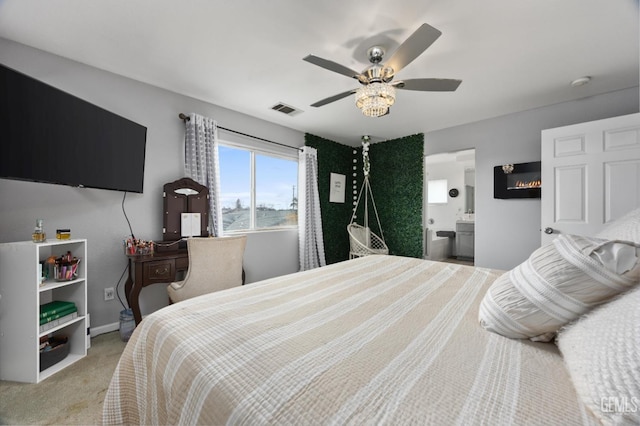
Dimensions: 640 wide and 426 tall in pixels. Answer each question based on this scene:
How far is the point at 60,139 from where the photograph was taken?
5.99ft

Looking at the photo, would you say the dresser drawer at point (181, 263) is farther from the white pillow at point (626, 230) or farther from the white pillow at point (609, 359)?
the white pillow at point (626, 230)

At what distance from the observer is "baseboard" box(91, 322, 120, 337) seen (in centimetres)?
238

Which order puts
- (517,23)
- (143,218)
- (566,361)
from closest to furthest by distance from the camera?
(566,361) → (517,23) → (143,218)

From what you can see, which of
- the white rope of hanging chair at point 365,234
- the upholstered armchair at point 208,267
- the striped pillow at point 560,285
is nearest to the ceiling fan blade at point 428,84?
the striped pillow at point 560,285

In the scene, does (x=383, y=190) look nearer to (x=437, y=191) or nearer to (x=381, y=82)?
(x=437, y=191)

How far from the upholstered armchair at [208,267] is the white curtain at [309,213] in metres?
1.78

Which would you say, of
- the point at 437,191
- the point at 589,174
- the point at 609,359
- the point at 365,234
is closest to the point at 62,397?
the point at 609,359

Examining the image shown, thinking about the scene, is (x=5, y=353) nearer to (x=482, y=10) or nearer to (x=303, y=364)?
(x=303, y=364)

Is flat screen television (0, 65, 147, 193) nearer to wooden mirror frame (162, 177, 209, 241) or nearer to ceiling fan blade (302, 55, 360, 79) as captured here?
wooden mirror frame (162, 177, 209, 241)

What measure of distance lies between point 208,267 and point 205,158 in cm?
143

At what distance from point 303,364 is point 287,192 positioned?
364cm

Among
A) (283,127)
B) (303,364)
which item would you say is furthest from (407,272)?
(283,127)

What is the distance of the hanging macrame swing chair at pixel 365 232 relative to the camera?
452 cm

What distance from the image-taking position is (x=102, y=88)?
242 centimetres
